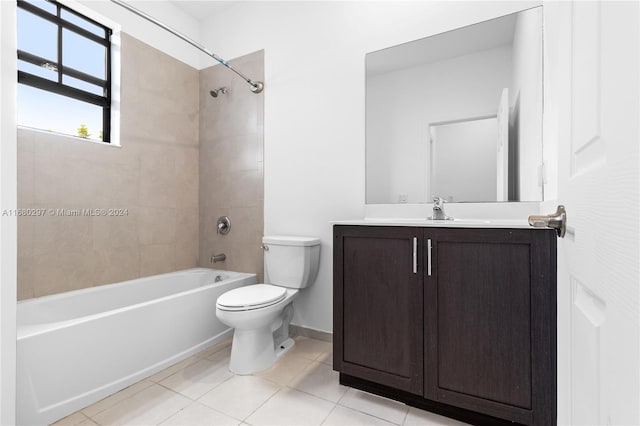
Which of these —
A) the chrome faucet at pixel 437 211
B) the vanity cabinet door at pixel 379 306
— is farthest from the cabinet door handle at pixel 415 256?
the chrome faucet at pixel 437 211

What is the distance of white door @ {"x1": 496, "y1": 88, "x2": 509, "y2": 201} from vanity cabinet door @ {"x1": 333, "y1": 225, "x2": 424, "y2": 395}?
2.17ft

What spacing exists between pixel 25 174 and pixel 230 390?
1.73m

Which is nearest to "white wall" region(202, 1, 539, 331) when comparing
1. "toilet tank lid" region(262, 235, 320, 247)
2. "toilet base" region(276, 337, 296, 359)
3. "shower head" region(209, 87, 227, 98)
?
"toilet tank lid" region(262, 235, 320, 247)

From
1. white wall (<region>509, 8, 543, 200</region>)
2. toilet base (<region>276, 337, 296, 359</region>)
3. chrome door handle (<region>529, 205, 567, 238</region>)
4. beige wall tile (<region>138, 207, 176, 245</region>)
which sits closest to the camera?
chrome door handle (<region>529, 205, 567, 238</region>)

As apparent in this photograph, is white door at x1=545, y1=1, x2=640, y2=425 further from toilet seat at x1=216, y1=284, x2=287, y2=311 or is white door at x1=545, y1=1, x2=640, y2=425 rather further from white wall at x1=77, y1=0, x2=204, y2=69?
white wall at x1=77, y1=0, x2=204, y2=69

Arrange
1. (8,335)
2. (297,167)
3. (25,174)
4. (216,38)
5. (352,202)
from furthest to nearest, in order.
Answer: (216,38) < (297,167) < (352,202) < (25,174) < (8,335)

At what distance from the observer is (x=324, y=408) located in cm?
150

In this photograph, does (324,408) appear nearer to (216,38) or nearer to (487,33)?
(487,33)

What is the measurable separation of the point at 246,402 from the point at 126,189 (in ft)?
5.83

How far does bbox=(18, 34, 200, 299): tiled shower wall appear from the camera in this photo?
1.88 meters

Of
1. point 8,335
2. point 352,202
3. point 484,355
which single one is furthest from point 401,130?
point 8,335

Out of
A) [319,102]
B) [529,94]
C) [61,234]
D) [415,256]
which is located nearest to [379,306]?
[415,256]

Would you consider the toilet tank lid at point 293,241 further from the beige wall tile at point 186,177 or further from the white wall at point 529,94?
the white wall at point 529,94

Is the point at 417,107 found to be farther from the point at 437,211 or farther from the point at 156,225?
the point at 156,225
